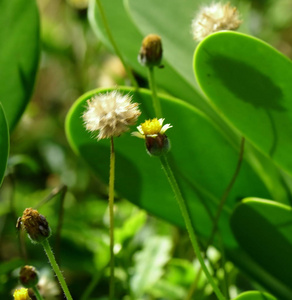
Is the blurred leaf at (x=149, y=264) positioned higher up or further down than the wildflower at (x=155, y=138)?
further down

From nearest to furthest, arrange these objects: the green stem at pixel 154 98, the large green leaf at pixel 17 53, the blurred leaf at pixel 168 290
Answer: the green stem at pixel 154 98
the large green leaf at pixel 17 53
the blurred leaf at pixel 168 290

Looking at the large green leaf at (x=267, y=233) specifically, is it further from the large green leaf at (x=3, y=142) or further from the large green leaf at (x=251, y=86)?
the large green leaf at (x=3, y=142)

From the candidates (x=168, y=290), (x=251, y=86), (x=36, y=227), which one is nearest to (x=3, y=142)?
(x=36, y=227)

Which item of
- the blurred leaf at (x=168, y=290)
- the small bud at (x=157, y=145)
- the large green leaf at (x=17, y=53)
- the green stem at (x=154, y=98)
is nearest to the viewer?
the small bud at (x=157, y=145)

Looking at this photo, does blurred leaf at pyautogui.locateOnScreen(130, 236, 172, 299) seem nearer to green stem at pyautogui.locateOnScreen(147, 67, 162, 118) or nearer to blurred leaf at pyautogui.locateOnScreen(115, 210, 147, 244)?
blurred leaf at pyautogui.locateOnScreen(115, 210, 147, 244)

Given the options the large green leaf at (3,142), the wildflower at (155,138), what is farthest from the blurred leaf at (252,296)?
the large green leaf at (3,142)

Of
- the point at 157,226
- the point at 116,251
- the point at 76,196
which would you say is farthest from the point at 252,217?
the point at 76,196
